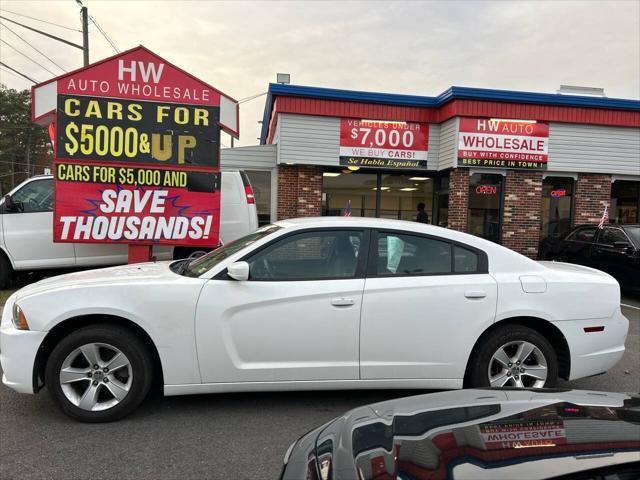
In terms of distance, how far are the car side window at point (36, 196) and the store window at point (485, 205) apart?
1003 centimetres

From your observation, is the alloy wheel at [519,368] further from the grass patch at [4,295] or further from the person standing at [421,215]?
the person standing at [421,215]

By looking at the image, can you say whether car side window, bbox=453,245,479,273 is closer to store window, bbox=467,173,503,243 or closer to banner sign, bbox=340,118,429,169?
banner sign, bbox=340,118,429,169

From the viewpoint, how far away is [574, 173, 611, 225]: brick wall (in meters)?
13.6

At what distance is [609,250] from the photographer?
962 centimetres

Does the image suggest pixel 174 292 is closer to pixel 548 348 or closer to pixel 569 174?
pixel 548 348

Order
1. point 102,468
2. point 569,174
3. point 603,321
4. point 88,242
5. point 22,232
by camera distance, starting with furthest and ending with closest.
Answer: point 569,174 → point 22,232 → point 88,242 → point 603,321 → point 102,468

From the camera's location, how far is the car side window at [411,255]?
3.86m

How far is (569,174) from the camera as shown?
13.6 meters

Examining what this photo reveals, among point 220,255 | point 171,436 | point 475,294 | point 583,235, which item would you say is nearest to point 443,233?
point 475,294

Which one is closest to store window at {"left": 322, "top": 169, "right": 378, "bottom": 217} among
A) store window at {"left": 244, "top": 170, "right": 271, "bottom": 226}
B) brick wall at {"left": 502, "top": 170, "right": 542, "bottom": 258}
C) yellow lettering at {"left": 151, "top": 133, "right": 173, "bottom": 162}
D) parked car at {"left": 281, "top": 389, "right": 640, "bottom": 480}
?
store window at {"left": 244, "top": 170, "right": 271, "bottom": 226}

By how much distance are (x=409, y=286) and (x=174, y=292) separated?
5.89ft

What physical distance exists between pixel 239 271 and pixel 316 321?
688mm

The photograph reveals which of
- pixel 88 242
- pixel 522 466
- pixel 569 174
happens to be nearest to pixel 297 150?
pixel 88 242

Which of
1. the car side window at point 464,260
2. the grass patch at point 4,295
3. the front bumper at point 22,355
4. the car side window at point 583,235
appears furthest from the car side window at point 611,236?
the grass patch at point 4,295
